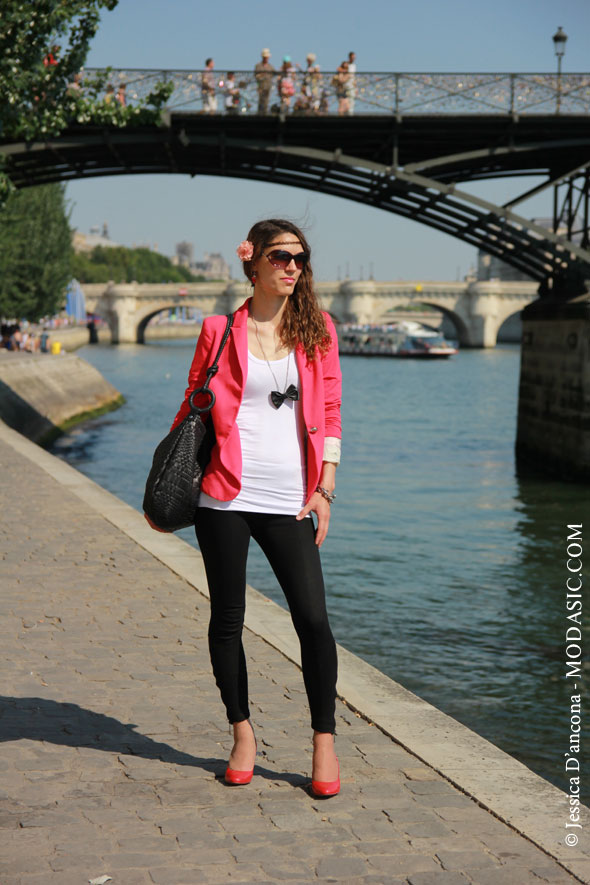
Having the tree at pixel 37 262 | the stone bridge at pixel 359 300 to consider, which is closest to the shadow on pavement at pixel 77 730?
the tree at pixel 37 262

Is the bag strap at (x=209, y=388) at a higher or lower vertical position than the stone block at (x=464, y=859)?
higher

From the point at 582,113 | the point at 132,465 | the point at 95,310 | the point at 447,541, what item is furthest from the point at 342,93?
the point at 95,310

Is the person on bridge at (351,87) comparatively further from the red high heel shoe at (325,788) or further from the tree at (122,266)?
the tree at (122,266)

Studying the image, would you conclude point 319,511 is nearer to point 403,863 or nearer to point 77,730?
point 403,863

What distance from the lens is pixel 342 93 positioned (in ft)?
63.6

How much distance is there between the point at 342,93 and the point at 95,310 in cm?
7884

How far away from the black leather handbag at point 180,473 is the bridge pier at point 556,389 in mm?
15884

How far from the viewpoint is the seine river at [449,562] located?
6766 millimetres

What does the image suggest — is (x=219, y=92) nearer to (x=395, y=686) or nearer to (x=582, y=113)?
(x=582, y=113)

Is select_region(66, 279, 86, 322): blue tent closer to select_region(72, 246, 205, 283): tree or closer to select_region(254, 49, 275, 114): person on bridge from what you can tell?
select_region(254, 49, 275, 114): person on bridge

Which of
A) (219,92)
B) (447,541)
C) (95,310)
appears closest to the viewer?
(447,541)

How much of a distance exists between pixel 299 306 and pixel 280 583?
80 centimetres

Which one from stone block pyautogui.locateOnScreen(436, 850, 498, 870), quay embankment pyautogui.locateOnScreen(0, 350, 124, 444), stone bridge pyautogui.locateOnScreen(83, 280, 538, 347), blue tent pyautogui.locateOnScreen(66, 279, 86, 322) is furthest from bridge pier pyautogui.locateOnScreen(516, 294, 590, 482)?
stone bridge pyautogui.locateOnScreen(83, 280, 538, 347)

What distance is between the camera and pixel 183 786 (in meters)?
3.44
